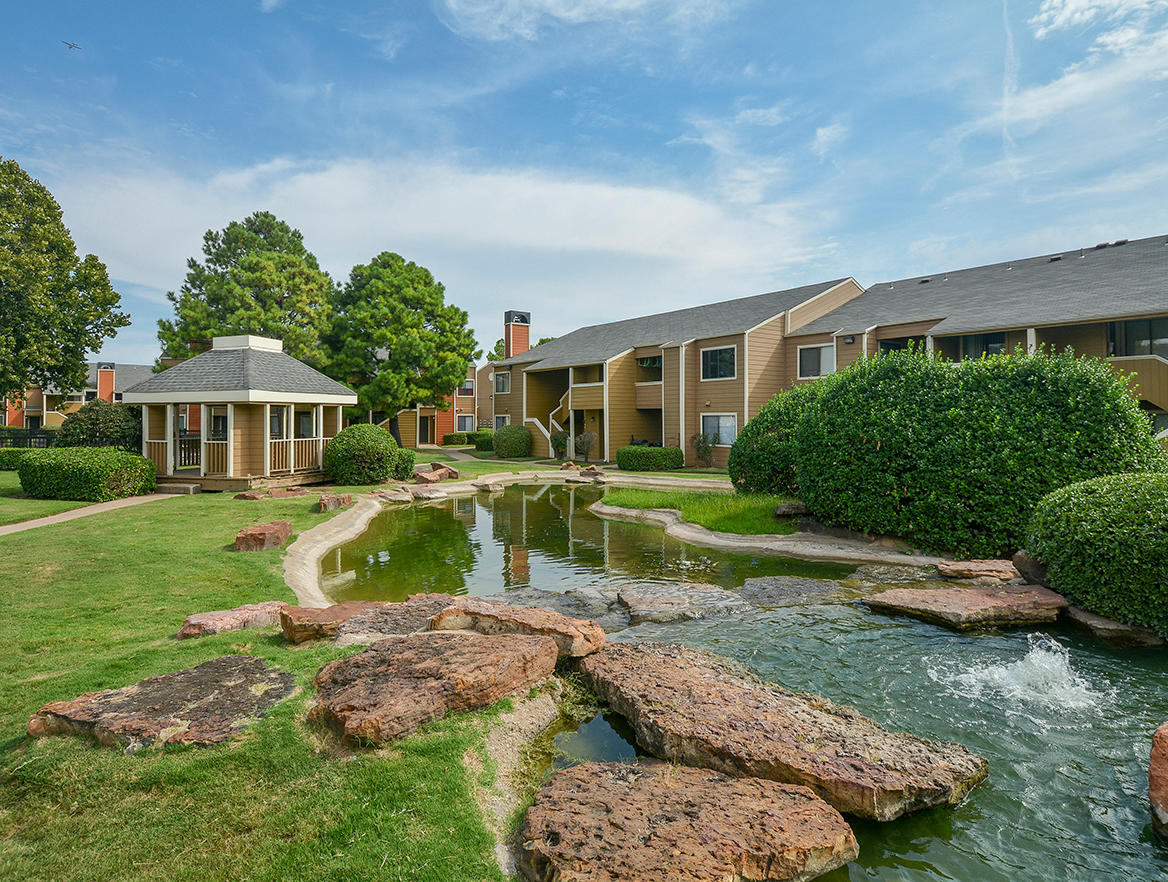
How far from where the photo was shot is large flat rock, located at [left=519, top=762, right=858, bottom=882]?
2.84 m

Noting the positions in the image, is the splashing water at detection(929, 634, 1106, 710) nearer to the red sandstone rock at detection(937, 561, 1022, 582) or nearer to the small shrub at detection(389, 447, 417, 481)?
the red sandstone rock at detection(937, 561, 1022, 582)


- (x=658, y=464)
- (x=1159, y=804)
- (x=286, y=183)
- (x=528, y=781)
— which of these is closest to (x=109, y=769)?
(x=528, y=781)

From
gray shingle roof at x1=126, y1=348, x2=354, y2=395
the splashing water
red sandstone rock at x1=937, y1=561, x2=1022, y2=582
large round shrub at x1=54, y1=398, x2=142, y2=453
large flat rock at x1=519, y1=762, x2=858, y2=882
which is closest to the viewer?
large flat rock at x1=519, y1=762, x2=858, y2=882

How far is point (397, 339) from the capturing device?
32500 mm

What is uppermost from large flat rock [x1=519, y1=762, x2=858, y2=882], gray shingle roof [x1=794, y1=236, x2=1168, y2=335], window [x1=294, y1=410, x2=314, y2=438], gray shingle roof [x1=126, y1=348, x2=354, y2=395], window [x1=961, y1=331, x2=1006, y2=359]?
gray shingle roof [x1=794, y1=236, x2=1168, y2=335]

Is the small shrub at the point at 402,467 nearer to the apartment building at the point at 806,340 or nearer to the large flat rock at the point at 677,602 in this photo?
the apartment building at the point at 806,340

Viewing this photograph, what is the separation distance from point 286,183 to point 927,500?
15.6 m

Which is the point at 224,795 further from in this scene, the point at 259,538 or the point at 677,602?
the point at 259,538

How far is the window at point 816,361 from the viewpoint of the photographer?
25.1 meters

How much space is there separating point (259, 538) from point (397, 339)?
78.4ft

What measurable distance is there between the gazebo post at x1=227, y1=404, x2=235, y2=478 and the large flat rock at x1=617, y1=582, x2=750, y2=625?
14092 millimetres

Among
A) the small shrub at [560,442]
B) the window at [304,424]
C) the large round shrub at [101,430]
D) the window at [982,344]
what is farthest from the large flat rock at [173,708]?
the small shrub at [560,442]

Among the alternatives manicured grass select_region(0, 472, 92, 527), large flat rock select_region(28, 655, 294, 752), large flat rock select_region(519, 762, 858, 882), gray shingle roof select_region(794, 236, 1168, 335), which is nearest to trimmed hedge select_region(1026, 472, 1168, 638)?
large flat rock select_region(519, 762, 858, 882)

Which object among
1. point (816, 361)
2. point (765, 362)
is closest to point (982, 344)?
point (816, 361)
